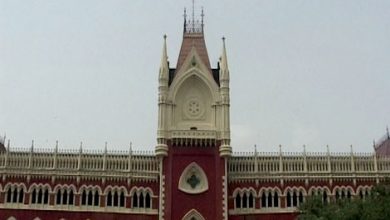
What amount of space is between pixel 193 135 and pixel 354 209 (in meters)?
19.1

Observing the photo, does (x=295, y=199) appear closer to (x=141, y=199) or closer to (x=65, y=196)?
(x=141, y=199)

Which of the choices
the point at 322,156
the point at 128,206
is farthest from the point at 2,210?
the point at 322,156

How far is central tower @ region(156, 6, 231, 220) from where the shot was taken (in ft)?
175

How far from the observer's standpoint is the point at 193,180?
5425 centimetres

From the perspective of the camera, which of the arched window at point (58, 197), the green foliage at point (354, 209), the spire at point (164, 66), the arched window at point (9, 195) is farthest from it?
the spire at point (164, 66)

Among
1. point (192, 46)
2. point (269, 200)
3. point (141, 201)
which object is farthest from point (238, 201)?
point (192, 46)

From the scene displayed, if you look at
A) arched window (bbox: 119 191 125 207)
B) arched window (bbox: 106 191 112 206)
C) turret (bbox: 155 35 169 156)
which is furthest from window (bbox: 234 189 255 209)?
arched window (bbox: 106 191 112 206)

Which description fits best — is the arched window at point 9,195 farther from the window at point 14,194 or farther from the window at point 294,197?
the window at point 294,197

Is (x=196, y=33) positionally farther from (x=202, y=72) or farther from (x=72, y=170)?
(x=72, y=170)

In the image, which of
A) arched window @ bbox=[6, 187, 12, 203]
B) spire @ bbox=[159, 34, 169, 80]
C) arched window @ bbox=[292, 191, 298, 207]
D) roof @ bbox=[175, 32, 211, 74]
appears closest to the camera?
arched window @ bbox=[6, 187, 12, 203]

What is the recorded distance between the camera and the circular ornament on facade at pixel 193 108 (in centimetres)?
5650

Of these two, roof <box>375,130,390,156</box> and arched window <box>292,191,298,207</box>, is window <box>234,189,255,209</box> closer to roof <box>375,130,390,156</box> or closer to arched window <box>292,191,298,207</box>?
arched window <box>292,191,298,207</box>

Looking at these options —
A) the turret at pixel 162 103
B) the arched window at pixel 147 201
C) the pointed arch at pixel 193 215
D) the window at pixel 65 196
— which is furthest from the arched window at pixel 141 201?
the window at pixel 65 196

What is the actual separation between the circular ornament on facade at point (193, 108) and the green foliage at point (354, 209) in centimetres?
1568
